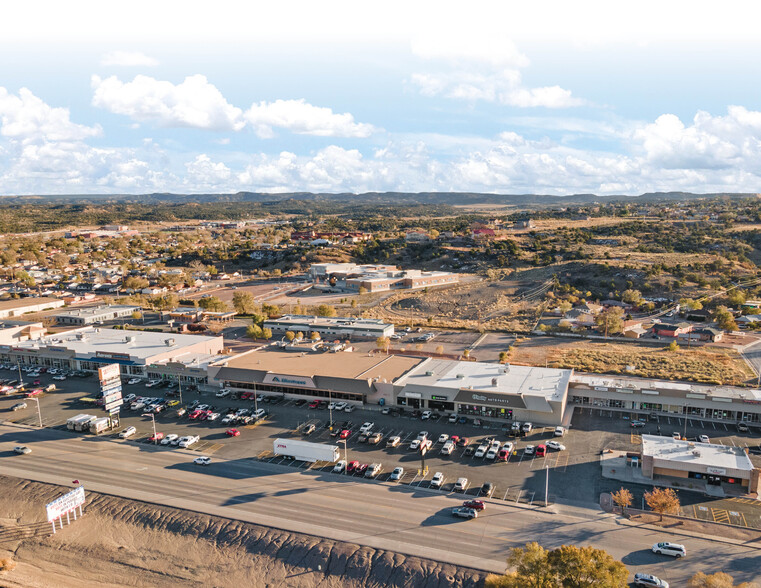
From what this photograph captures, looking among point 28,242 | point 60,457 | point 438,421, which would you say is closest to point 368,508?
Answer: point 438,421

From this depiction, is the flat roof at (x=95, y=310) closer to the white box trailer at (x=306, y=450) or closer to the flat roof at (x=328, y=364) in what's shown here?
the flat roof at (x=328, y=364)

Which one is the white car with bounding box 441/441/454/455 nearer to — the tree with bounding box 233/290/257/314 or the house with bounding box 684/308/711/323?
the tree with bounding box 233/290/257/314

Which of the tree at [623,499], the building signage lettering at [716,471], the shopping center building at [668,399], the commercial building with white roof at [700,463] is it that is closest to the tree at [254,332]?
the shopping center building at [668,399]

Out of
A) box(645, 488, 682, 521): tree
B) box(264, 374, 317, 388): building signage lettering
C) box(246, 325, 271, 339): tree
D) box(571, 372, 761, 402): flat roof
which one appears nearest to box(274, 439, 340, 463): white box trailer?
box(264, 374, 317, 388): building signage lettering

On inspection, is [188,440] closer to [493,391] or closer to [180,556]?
[180,556]

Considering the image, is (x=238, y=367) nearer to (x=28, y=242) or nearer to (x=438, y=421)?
(x=438, y=421)
